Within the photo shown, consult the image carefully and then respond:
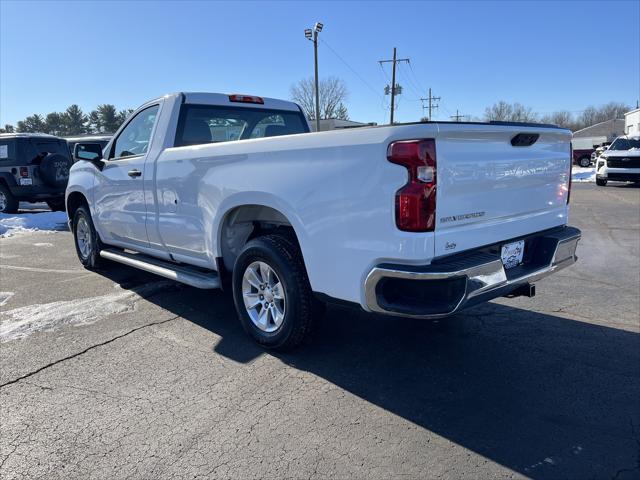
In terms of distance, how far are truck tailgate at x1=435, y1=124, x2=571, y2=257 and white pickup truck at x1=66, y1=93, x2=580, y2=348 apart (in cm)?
1

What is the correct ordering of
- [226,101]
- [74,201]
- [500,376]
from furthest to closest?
[74,201] < [226,101] < [500,376]

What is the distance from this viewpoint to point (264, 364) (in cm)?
360

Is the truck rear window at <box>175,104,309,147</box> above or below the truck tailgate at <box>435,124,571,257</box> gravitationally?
above

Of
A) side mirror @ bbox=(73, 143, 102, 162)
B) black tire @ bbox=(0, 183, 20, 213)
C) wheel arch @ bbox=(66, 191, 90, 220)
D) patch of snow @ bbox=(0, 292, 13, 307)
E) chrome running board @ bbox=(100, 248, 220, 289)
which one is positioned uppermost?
side mirror @ bbox=(73, 143, 102, 162)

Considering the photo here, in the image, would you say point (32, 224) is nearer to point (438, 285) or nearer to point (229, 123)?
point (229, 123)

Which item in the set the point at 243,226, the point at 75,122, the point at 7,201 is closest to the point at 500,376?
the point at 243,226

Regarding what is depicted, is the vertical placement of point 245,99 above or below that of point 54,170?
above

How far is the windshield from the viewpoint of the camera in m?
20.3

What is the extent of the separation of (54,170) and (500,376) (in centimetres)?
1239

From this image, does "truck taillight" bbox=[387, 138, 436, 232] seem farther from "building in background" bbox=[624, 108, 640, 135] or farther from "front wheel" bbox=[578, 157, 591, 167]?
"building in background" bbox=[624, 108, 640, 135]

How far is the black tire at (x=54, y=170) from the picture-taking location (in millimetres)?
12195

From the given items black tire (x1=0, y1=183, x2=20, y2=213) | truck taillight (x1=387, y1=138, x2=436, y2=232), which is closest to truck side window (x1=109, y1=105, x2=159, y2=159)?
truck taillight (x1=387, y1=138, x2=436, y2=232)

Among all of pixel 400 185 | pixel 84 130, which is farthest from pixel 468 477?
pixel 84 130

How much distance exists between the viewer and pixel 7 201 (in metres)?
12.6
